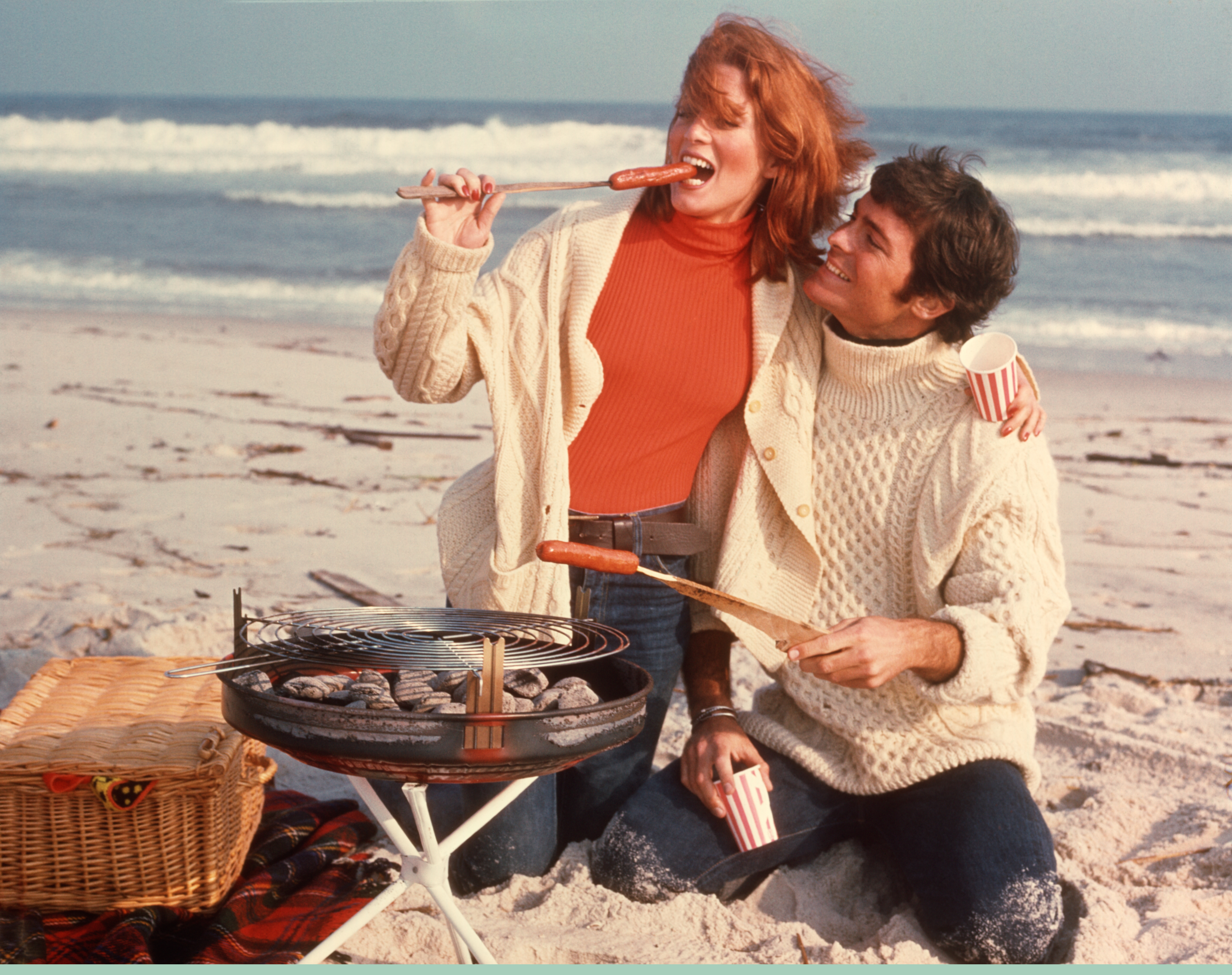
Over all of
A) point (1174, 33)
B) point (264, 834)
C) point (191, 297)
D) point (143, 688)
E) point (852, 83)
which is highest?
point (1174, 33)

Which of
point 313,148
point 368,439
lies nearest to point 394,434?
point 368,439

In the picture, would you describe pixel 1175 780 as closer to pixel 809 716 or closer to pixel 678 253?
pixel 809 716

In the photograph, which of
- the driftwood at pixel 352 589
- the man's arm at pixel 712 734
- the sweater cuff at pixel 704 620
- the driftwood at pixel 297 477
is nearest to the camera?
the man's arm at pixel 712 734

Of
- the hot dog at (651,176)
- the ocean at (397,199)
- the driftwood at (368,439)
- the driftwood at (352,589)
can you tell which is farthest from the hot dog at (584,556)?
the ocean at (397,199)

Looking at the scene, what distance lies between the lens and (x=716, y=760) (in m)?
2.62

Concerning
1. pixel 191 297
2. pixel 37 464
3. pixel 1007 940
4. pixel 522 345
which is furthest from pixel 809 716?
pixel 191 297

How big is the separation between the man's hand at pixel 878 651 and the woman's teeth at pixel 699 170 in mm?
993

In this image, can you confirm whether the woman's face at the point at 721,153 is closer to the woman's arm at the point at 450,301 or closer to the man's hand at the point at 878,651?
the woman's arm at the point at 450,301

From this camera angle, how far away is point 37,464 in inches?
215

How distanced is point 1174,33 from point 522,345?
2561 mm

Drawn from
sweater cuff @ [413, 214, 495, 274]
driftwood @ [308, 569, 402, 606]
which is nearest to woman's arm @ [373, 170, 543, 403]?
sweater cuff @ [413, 214, 495, 274]

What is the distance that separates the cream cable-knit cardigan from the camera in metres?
2.44

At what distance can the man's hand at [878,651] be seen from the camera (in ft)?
7.12

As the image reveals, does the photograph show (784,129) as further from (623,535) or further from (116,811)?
(116,811)
